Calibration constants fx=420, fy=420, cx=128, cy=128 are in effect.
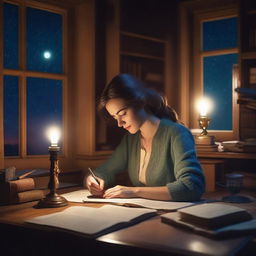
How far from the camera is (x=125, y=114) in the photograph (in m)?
2.16

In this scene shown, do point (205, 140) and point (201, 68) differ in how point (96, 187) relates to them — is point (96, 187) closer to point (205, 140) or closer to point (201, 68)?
point (205, 140)

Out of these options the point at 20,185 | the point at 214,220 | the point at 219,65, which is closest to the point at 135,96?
the point at 20,185

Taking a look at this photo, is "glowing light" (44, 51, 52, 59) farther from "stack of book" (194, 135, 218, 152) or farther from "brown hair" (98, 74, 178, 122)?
"stack of book" (194, 135, 218, 152)

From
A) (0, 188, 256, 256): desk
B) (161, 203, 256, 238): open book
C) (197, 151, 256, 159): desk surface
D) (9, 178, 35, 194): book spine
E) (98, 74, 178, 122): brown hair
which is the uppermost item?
(98, 74, 178, 122): brown hair

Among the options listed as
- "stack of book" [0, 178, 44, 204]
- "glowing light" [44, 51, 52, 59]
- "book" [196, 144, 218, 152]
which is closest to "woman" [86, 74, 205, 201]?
"stack of book" [0, 178, 44, 204]

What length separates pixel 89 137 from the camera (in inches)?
110

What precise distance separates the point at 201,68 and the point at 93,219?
2.00 m

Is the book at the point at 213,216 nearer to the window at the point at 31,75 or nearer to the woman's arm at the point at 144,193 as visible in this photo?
the woman's arm at the point at 144,193

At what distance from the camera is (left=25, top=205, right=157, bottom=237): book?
4.72 feet

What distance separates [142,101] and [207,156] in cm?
67

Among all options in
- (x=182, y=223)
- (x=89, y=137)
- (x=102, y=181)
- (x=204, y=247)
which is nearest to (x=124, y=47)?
(x=89, y=137)

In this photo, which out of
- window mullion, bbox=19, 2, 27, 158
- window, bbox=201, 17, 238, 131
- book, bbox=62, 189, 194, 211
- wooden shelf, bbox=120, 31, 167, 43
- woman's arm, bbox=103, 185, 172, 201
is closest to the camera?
book, bbox=62, 189, 194, 211

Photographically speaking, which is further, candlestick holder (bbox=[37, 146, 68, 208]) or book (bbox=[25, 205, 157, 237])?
candlestick holder (bbox=[37, 146, 68, 208])

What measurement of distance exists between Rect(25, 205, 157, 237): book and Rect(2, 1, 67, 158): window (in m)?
1.02
